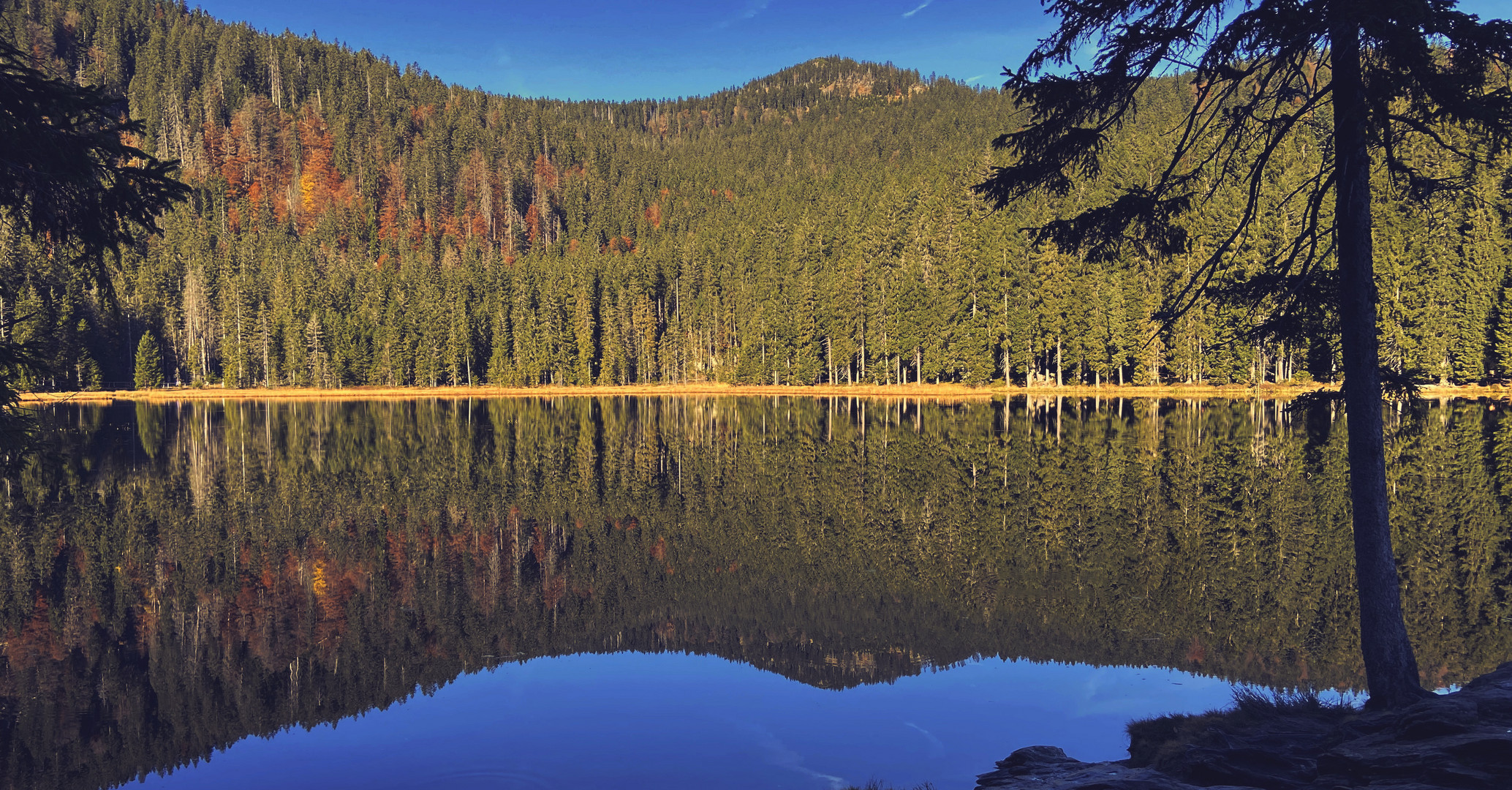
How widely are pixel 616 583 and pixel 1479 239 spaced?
8036 cm

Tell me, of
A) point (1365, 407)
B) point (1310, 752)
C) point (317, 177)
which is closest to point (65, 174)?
point (1310, 752)

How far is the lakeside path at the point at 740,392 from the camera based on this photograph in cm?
7462

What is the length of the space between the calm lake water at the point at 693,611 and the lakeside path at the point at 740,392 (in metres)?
42.2

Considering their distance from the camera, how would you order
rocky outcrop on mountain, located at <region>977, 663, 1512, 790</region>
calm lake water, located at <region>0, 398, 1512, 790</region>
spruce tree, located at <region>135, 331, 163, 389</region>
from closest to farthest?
rocky outcrop on mountain, located at <region>977, 663, 1512, 790</region>
calm lake water, located at <region>0, 398, 1512, 790</region>
spruce tree, located at <region>135, 331, 163, 389</region>

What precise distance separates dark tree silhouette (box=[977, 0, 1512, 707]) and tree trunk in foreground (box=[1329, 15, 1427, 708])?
2cm

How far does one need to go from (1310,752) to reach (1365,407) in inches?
151

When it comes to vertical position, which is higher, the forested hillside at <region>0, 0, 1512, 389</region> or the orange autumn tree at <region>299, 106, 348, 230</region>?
the orange autumn tree at <region>299, 106, 348, 230</region>

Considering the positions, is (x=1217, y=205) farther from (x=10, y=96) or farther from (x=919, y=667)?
(x=10, y=96)

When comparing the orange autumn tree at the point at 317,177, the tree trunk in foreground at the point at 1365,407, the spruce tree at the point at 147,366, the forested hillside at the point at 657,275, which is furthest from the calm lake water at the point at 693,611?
the orange autumn tree at the point at 317,177

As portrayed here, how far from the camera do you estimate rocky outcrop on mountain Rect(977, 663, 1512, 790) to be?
7.12 m

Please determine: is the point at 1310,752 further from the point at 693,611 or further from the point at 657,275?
the point at 657,275

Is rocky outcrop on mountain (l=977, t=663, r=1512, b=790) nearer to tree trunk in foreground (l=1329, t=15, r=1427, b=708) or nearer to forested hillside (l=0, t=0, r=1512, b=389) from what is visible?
tree trunk in foreground (l=1329, t=15, r=1427, b=708)

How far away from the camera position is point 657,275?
12331 centimetres

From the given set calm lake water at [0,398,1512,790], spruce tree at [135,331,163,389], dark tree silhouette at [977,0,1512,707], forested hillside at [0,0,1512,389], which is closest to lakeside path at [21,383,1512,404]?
spruce tree at [135,331,163,389]
